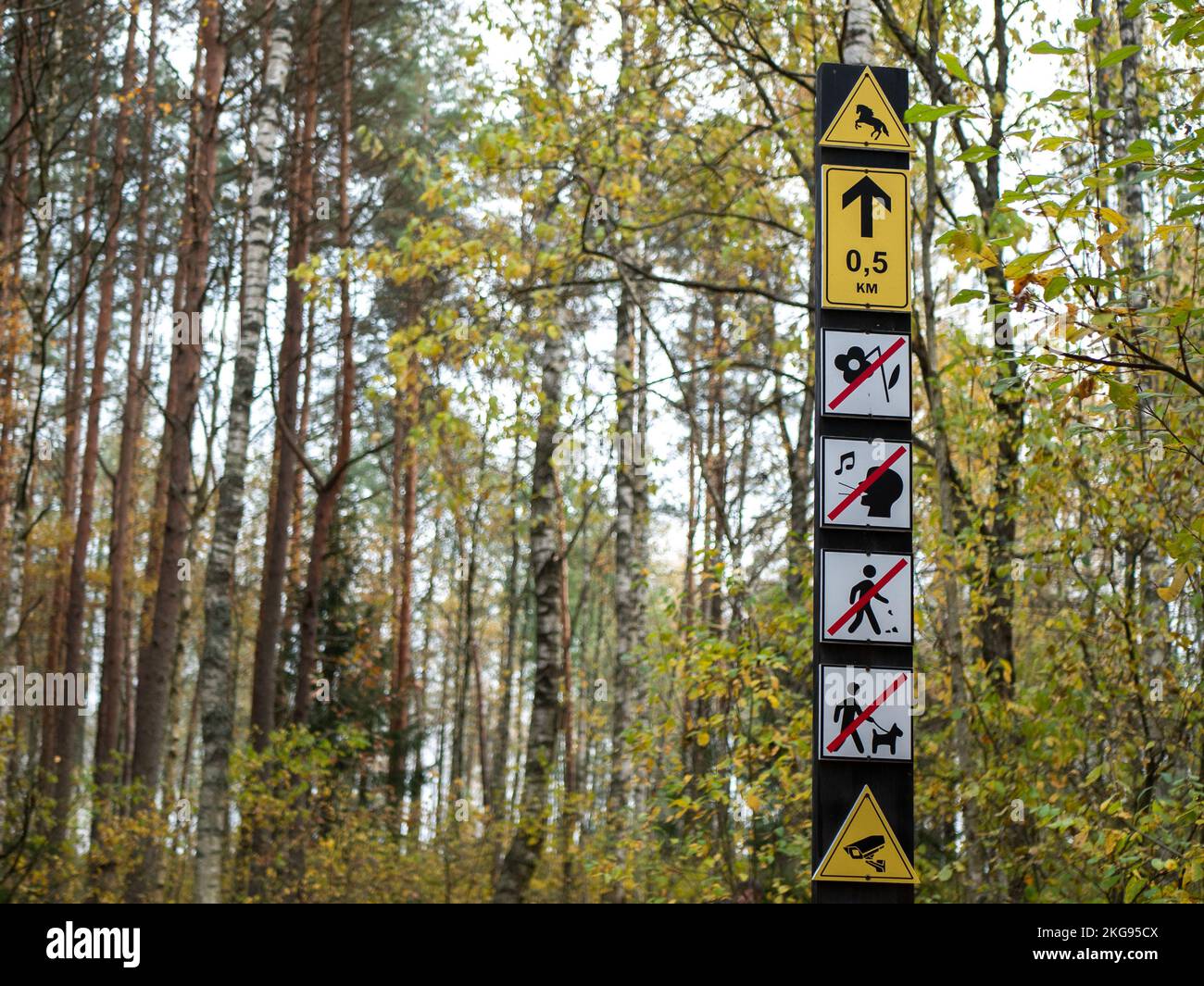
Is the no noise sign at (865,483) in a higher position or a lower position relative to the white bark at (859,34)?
lower

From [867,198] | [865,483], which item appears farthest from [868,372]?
[867,198]

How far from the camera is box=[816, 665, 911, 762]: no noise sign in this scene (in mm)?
3961

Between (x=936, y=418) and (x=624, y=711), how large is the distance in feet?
24.0

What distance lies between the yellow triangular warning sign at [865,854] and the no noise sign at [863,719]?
7.6 inches

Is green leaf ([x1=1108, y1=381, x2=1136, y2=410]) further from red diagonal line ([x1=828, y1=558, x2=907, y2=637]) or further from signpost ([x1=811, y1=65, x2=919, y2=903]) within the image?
red diagonal line ([x1=828, y1=558, x2=907, y2=637])

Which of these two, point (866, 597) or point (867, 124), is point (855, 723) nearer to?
point (866, 597)

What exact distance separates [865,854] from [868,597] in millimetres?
884

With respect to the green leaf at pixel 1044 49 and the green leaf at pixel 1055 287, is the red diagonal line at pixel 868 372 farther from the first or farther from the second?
the green leaf at pixel 1044 49

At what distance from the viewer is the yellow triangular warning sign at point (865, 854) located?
392 centimetres

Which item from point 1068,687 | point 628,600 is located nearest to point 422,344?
point 1068,687

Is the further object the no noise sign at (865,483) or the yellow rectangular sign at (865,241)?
the yellow rectangular sign at (865,241)

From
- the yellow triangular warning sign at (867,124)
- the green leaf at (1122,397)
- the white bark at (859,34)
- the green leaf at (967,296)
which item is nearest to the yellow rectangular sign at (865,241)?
the yellow triangular warning sign at (867,124)

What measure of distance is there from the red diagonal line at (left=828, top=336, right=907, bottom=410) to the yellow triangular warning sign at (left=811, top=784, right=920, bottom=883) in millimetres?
1433

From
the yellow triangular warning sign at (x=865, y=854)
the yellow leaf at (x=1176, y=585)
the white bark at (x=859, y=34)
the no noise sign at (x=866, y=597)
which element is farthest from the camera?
the white bark at (x=859, y=34)
